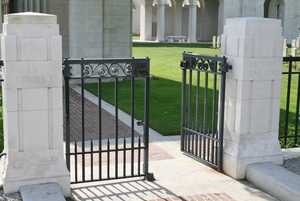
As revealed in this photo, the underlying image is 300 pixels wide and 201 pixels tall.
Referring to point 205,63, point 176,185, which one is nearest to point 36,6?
point 205,63

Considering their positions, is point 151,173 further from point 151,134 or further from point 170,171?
point 151,134

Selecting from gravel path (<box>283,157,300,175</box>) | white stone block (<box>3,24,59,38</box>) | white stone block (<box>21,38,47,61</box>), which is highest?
white stone block (<box>3,24,59,38</box>)

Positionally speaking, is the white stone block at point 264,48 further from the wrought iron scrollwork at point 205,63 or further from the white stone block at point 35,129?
the white stone block at point 35,129

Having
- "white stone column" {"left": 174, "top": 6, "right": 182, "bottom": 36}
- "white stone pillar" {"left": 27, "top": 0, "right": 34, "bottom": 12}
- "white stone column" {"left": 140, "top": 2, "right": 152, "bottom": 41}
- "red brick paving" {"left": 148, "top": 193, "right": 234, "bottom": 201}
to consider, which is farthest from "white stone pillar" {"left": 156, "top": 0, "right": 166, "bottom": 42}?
"red brick paving" {"left": 148, "top": 193, "right": 234, "bottom": 201}

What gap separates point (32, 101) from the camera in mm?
5398

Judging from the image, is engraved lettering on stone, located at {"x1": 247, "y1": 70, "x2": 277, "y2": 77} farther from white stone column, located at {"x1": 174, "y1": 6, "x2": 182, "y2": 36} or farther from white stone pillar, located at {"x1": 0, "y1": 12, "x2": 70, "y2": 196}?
white stone column, located at {"x1": 174, "y1": 6, "x2": 182, "y2": 36}

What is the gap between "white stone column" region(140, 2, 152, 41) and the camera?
5075 cm

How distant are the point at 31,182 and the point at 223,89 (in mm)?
2884

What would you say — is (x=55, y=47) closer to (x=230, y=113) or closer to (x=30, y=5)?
(x=230, y=113)

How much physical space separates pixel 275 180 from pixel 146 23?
153ft

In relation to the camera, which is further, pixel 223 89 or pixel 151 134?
pixel 151 134

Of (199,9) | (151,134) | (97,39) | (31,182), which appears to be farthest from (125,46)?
(199,9)

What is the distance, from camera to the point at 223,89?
651 centimetres

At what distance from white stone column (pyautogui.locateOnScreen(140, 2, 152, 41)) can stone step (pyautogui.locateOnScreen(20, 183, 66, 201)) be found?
150 ft
